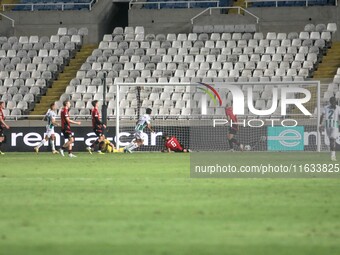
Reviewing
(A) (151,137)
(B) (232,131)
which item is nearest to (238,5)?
(A) (151,137)

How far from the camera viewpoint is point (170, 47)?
4766 centimetres

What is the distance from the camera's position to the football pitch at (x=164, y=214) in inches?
474

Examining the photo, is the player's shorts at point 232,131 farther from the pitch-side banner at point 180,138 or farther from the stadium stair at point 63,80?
the stadium stair at point 63,80

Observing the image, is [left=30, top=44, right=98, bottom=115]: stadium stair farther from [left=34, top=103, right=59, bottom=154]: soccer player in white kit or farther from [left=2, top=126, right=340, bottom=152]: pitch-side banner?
[left=34, top=103, right=59, bottom=154]: soccer player in white kit

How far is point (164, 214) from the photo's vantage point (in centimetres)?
1525

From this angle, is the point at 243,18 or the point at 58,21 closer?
the point at 243,18

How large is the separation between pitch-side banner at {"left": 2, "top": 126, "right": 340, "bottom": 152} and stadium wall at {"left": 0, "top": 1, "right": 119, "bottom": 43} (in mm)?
9625

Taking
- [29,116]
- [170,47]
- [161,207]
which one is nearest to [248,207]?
[161,207]

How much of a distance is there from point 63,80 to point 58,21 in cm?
382

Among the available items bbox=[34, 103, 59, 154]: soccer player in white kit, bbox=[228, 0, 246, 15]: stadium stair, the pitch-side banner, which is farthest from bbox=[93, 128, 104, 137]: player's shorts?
bbox=[228, 0, 246, 15]: stadium stair

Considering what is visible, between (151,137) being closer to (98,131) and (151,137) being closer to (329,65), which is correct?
(98,131)

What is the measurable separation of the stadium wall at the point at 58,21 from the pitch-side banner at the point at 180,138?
9.62 meters

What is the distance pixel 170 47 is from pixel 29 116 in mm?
7570

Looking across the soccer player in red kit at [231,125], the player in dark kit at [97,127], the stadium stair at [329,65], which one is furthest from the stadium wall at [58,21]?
the soccer player in red kit at [231,125]
